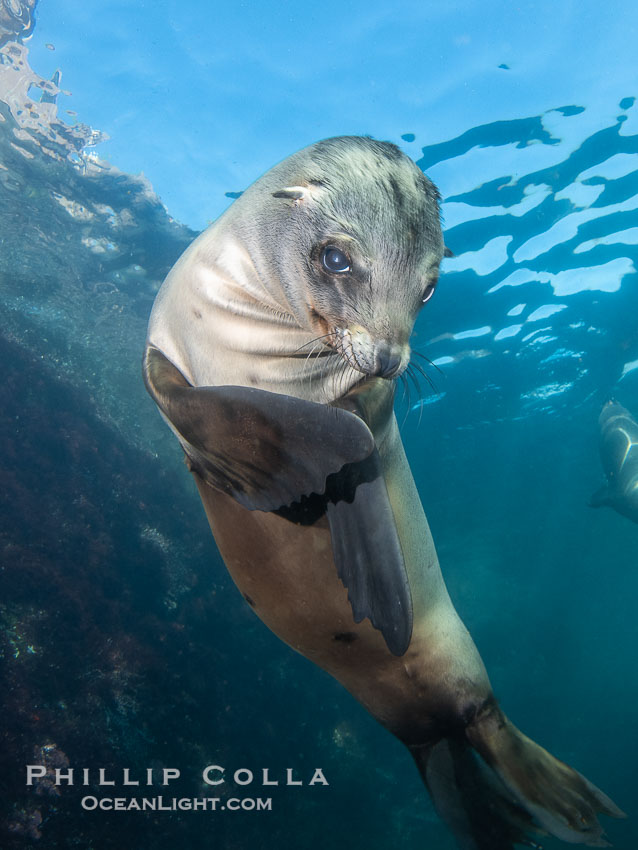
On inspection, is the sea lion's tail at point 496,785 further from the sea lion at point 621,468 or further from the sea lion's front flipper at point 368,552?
the sea lion at point 621,468

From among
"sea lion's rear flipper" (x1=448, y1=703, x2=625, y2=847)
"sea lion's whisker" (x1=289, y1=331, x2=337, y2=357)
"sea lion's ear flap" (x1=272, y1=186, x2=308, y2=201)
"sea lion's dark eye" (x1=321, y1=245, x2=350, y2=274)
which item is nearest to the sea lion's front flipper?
"sea lion's whisker" (x1=289, y1=331, x2=337, y2=357)

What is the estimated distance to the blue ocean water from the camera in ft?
24.5

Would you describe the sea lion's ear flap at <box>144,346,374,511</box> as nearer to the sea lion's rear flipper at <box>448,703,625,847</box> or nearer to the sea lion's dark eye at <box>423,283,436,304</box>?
the sea lion's dark eye at <box>423,283,436,304</box>

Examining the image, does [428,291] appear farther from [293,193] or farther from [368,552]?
[368,552]

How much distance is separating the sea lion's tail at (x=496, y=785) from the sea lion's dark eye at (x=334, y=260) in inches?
92.3

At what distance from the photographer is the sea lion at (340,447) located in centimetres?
149

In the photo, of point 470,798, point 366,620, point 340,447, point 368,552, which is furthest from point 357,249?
point 470,798

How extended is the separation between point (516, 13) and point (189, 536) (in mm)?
11917

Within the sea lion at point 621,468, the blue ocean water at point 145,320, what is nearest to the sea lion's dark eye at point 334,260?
the blue ocean water at point 145,320

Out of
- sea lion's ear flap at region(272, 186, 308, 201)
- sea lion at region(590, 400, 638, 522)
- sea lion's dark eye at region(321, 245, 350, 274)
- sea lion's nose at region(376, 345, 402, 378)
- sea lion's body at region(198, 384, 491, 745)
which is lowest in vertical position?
sea lion's body at region(198, 384, 491, 745)

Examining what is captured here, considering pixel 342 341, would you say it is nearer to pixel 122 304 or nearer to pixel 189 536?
pixel 189 536

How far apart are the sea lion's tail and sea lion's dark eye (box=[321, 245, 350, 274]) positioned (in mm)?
2343

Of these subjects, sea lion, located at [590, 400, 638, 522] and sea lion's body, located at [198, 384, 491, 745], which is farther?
sea lion, located at [590, 400, 638, 522]

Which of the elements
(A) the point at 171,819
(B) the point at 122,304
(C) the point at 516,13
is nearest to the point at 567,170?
(C) the point at 516,13
